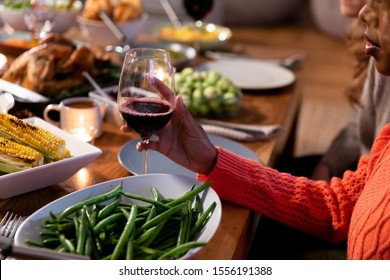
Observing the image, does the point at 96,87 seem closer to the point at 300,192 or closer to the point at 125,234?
the point at 300,192

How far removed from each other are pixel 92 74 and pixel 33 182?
72 cm

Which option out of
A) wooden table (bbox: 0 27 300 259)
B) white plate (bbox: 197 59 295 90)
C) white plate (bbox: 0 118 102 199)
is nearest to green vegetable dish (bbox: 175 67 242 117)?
wooden table (bbox: 0 27 300 259)

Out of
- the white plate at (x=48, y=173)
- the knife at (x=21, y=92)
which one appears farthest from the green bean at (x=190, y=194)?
the knife at (x=21, y=92)

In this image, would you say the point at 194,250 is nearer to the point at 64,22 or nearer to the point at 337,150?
the point at 337,150

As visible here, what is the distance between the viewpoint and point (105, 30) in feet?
7.59

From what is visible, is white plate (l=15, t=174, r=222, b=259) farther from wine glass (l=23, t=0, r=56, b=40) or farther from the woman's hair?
wine glass (l=23, t=0, r=56, b=40)

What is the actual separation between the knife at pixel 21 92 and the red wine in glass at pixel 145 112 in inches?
19.9

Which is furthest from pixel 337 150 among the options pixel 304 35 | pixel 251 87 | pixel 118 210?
pixel 304 35

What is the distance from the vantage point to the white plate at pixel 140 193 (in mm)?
963

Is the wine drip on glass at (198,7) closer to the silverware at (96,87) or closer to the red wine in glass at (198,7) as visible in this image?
the red wine in glass at (198,7)

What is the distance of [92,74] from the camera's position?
6.10 feet

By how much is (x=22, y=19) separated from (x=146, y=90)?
144cm

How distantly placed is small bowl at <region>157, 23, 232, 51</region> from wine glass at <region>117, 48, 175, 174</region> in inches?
50.5

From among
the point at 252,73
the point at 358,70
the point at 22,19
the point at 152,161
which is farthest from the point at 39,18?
the point at 358,70
